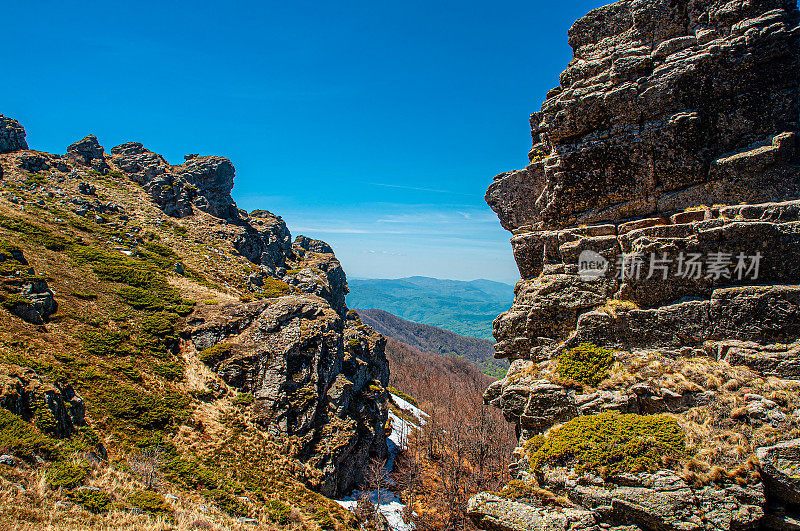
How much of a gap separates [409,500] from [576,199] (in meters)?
39.7

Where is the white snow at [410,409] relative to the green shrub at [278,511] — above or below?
below

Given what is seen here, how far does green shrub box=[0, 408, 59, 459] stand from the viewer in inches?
647

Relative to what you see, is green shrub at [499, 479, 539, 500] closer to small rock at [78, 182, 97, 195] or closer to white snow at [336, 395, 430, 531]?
white snow at [336, 395, 430, 531]

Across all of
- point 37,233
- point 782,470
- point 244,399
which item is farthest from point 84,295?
point 782,470

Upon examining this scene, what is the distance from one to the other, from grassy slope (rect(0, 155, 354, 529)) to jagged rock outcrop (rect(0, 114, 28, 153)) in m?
39.5

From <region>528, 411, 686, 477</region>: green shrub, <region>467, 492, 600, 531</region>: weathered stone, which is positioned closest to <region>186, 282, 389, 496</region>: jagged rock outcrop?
<region>467, 492, 600, 531</region>: weathered stone

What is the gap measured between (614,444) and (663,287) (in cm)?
653

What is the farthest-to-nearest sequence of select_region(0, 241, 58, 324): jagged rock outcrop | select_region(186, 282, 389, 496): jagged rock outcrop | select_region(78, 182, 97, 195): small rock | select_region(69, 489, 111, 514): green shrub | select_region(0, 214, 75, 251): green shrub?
select_region(78, 182, 97, 195): small rock < select_region(0, 214, 75, 251): green shrub < select_region(186, 282, 389, 496): jagged rock outcrop < select_region(0, 241, 58, 324): jagged rock outcrop < select_region(69, 489, 111, 514): green shrub

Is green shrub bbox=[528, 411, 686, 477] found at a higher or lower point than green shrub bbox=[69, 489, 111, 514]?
higher

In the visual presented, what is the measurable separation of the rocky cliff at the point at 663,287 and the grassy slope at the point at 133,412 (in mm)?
17877

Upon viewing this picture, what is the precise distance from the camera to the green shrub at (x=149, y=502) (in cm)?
1823

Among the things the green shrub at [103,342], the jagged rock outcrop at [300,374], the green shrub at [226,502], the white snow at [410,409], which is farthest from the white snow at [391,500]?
the green shrub at [103,342]

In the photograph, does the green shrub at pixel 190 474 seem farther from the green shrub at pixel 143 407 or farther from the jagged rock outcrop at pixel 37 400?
the jagged rock outcrop at pixel 37 400

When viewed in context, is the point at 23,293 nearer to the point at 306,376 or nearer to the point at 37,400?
the point at 37,400
